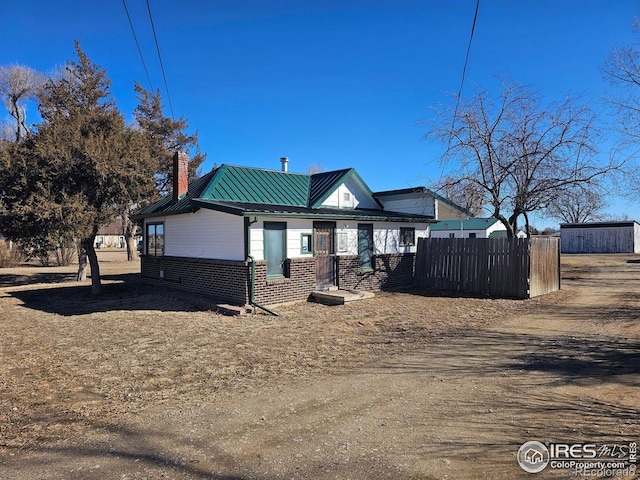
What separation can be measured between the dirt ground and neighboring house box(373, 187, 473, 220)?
7147 millimetres

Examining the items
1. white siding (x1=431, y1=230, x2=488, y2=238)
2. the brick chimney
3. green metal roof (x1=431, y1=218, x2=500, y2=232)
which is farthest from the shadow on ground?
white siding (x1=431, y1=230, x2=488, y2=238)

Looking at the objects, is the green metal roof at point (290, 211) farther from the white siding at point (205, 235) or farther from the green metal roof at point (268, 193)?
the white siding at point (205, 235)

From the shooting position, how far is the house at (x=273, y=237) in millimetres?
11938

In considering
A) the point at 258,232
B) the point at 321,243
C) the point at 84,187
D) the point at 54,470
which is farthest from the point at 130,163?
the point at 54,470

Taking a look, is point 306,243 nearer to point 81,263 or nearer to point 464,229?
point 81,263

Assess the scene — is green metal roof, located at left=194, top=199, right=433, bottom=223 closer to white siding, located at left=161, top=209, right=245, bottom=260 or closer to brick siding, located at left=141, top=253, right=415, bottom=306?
white siding, located at left=161, top=209, right=245, bottom=260

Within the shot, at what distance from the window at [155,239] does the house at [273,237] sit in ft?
0.14

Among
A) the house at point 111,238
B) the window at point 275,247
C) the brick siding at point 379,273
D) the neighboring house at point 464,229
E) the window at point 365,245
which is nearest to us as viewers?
the window at point 275,247

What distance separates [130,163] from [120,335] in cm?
879

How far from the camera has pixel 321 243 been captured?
45.3ft

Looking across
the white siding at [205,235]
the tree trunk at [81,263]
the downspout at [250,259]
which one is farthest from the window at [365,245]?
the tree trunk at [81,263]

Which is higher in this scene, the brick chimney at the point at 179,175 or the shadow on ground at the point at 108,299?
the brick chimney at the point at 179,175

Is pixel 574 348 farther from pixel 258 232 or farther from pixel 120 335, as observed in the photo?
pixel 120 335

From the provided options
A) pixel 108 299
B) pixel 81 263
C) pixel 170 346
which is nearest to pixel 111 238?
pixel 81 263
